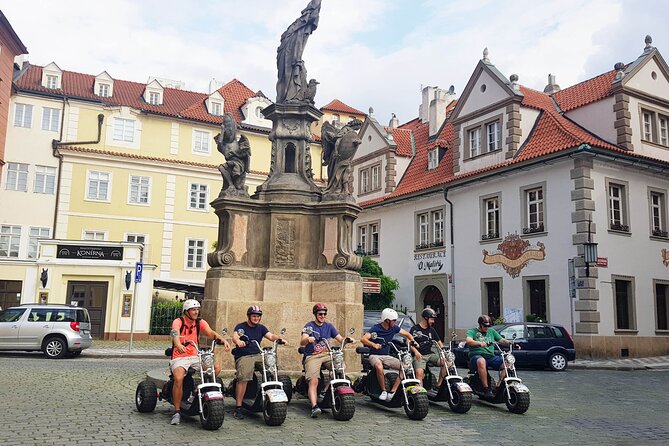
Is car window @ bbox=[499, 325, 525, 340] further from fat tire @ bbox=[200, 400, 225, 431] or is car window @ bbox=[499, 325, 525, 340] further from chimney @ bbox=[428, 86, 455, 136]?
chimney @ bbox=[428, 86, 455, 136]

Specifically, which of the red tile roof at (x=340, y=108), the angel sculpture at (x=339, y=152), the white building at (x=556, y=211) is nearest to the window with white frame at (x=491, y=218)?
the white building at (x=556, y=211)

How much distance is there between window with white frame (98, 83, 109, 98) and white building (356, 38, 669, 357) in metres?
19.3

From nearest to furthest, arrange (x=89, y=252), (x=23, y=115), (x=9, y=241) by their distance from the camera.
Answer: (x=89, y=252), (x=9, y=241), (x=23, y=115)

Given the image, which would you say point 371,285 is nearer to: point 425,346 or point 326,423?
point 425,346

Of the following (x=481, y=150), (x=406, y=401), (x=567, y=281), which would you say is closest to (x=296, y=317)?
(x=406, y=401)

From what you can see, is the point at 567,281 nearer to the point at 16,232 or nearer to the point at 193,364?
the point at 193,364

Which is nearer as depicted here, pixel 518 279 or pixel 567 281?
pixel 567 281

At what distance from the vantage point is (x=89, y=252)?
27.0 m

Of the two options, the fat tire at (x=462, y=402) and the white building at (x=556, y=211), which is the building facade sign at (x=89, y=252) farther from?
the fat tire at (x=462, y=402)

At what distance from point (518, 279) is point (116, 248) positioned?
16713 millimetres

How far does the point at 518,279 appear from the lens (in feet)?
78.9

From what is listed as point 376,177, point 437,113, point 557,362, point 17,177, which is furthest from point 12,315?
point 437,113

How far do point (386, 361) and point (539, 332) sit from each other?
455 inches

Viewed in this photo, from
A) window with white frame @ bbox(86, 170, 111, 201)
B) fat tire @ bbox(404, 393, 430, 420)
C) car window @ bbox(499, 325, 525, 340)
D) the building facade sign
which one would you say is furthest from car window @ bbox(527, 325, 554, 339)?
window with white frame @ bbox(86, 170, 111, 201)
